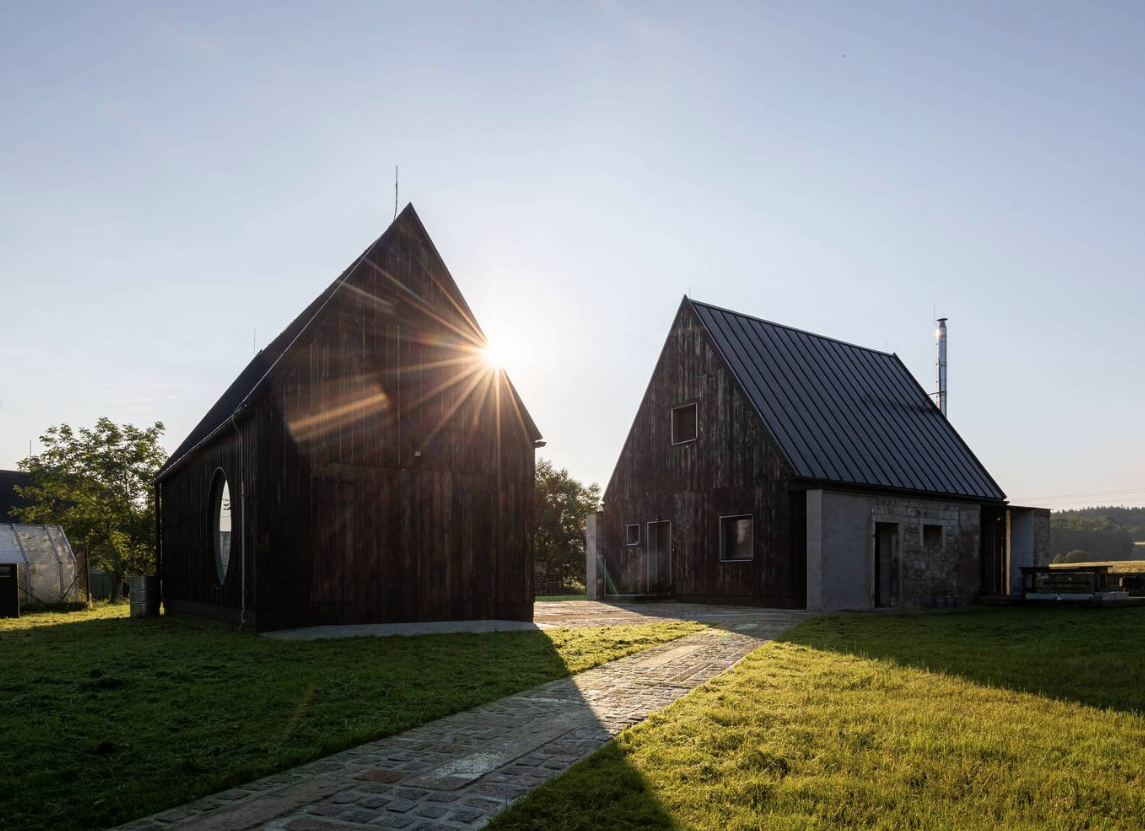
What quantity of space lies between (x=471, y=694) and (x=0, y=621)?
742 inches

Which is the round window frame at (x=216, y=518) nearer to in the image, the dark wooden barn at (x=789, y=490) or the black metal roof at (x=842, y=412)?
the dark wooden barn at (x=789, y=490)

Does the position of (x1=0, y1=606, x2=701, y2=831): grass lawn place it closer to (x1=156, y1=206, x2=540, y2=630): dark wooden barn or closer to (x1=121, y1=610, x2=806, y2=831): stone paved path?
(x1=121, y1=610, x2=806, y2=831): stone paved path

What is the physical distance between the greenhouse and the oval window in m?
12.7

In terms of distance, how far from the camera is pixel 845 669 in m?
9.25

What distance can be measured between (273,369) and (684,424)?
13.4m

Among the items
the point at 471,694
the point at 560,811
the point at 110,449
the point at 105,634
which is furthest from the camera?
the point at 110,449

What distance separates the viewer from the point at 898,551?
22.4 m

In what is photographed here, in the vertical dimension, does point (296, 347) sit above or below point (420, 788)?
above

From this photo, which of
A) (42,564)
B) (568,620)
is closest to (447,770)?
(568,620)

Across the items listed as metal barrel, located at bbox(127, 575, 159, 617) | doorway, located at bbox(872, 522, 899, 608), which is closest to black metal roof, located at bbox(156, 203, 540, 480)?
metal barrel, located at bbox(127, 575, 159, 617)

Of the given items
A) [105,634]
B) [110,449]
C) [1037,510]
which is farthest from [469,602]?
[110,449]

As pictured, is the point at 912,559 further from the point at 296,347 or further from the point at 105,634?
the point at 105,634

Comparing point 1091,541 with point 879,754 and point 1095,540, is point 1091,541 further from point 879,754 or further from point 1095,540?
point 879,754

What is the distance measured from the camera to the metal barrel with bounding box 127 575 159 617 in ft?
67.3
